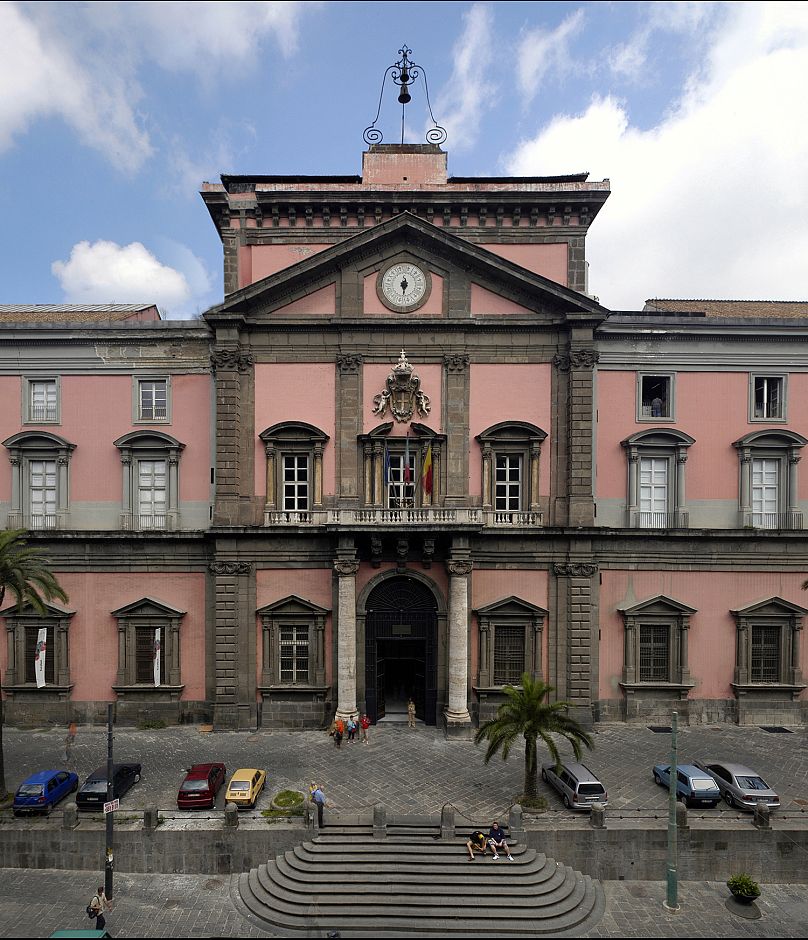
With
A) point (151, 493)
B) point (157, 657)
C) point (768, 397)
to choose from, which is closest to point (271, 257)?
point (151, 493)

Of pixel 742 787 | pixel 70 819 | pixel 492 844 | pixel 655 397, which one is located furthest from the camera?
pixel 655 397

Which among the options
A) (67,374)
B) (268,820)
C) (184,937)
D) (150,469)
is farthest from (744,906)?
(67,374)

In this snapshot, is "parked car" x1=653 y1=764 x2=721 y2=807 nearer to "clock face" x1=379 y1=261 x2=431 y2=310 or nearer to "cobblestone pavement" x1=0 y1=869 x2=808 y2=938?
"cobblestone pavement" x1=0 y1=869 x2=808 y2=938

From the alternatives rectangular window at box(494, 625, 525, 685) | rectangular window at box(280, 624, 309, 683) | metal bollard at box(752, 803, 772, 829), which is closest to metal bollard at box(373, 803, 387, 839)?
rectangular window at box(280, 624, 309, 683)

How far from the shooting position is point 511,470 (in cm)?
2612

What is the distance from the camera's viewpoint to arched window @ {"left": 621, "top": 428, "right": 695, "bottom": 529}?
2614 cm

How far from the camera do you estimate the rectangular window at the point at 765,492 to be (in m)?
26.5

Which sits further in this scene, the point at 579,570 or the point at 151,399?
the point at 151,399

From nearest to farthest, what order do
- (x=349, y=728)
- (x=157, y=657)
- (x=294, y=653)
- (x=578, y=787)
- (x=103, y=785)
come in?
(x=578, y=787), (x=103, y=785), (x=349, y=728), (x=157, y=657), (x=294, y=653)

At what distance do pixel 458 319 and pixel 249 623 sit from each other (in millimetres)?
16969

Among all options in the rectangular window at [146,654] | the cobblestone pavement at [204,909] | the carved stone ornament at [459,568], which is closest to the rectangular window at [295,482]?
the carved stone ornament at [459,568]

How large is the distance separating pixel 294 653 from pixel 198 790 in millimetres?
7640

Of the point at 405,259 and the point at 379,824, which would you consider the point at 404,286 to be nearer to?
the point at 405,259

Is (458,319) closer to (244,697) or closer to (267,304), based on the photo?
(267,304)
